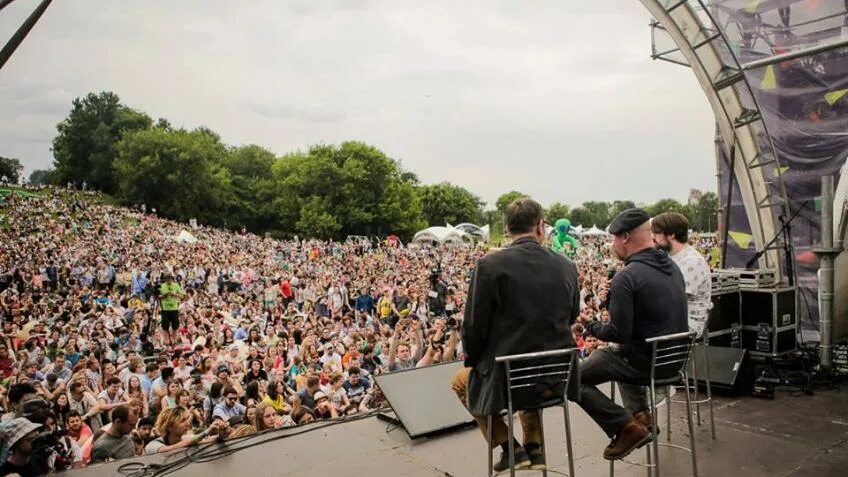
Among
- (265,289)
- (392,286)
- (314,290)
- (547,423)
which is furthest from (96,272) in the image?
(547,423)

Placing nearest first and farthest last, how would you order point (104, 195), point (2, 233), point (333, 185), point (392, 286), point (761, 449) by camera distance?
point (761, 449) < point (392, 286) < point (2, 233) < point (333, 185) < point (104, 195)

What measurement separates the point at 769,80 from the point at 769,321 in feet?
11.1

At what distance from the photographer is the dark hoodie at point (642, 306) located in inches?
95.2

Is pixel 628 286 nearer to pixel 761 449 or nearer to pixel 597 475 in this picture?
pixel 597 475

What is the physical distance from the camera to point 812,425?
11.5ft

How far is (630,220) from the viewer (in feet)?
8.54

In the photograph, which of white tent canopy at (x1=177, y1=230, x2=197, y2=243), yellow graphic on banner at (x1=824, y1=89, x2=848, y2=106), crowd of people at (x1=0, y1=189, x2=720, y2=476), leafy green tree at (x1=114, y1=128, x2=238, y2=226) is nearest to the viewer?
crowd of people at (x1=0, y1=189, x2=720, y2=476)

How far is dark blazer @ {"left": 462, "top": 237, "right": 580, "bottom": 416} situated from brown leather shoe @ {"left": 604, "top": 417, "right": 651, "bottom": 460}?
20.5 inches

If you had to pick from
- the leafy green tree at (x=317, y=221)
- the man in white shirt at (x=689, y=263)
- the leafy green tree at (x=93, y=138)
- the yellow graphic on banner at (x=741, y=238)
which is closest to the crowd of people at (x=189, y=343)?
the man in white shirt at (x=689, y=263)

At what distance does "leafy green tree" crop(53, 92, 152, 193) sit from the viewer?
54.5 metres

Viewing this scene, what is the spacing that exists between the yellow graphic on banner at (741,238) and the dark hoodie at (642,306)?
5908 millimetres

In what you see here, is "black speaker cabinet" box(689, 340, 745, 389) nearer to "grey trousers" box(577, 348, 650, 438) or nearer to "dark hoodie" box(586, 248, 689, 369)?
"grey trousers" box(577, 348, 650, 438)

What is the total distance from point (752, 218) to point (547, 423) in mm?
4083

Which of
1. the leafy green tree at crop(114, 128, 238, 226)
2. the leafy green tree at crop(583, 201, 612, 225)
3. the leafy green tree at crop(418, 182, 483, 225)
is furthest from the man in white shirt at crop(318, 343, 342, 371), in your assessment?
the leafy green tree at crop(583, 201, 612, 225)
